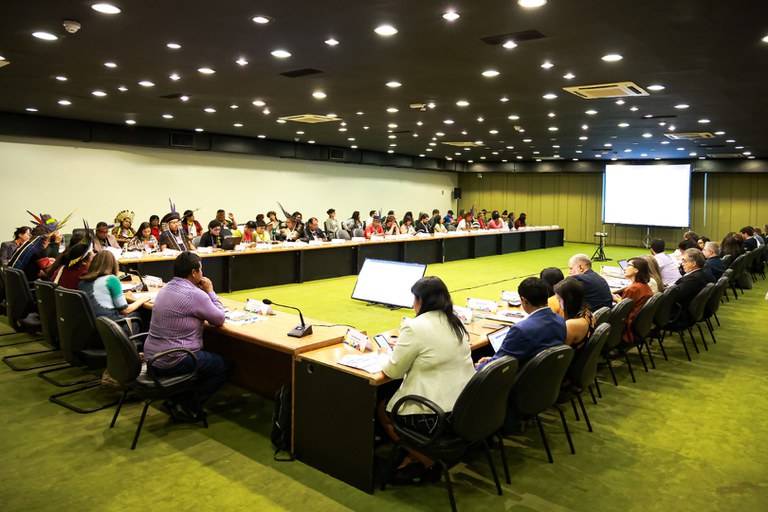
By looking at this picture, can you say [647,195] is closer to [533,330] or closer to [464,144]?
[464,144]

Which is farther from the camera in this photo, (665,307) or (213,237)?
(213,237)

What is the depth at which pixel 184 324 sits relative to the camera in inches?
139

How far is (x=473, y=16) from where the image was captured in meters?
4.37

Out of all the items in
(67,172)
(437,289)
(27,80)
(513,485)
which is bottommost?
(513,485)

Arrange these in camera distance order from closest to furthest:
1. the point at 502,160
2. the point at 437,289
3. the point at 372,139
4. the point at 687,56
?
the point at 437,289, the point at 687,56, the point at 372,139, the point at 502,160

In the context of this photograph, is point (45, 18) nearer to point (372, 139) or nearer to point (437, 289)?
point (437, 289)

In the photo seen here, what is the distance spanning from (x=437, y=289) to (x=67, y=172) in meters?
11.7

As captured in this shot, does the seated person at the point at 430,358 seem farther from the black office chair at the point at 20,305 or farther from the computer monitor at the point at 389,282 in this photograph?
the black office chair at the point at 20,305

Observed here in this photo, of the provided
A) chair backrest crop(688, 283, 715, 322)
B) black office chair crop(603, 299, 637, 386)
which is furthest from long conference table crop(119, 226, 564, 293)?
chair backrest crop(688, 283, 715, 322)

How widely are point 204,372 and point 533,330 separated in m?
2.12

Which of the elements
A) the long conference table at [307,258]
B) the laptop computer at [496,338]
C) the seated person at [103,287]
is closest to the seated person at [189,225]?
the long conference table at [307,258]

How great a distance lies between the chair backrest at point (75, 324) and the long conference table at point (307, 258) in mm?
3381

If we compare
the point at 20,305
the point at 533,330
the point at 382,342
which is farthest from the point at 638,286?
the point at 20,305

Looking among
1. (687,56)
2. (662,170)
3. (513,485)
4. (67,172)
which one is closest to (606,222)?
(662,170)
